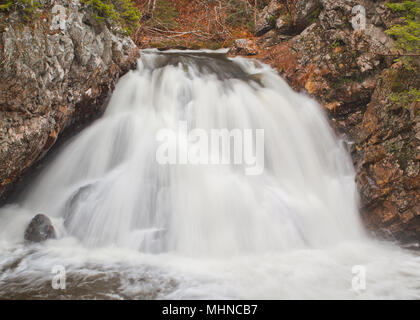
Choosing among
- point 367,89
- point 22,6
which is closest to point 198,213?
point 22,6

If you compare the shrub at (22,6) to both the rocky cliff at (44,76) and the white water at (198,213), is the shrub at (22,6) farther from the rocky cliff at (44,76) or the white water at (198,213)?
the white water at (198,213)

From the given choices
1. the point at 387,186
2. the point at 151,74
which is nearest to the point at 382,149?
the point at 387,186

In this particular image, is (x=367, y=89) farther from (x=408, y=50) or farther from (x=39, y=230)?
(x=39, y=230)

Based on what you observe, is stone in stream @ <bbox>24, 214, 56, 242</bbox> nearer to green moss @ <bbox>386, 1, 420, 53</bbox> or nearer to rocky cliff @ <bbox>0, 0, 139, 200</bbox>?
rocky cliff @ <bbox>0, 0, 139, 200</bbox>

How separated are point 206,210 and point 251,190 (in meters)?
0.94

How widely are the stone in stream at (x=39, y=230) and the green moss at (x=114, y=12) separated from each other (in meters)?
3.72

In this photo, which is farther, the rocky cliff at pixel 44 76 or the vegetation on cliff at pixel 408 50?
the vegetation on cliff at pixel 408 50

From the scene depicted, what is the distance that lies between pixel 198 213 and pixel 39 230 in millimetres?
2373

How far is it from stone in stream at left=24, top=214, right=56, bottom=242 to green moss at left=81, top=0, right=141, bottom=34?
372cm

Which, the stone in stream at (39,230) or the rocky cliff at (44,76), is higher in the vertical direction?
the rocky cliff at (44,76)

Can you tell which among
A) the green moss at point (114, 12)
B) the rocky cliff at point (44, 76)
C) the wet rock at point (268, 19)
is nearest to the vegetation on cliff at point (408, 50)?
the wet rock at point (268, 19)

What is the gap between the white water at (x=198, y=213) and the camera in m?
3.53

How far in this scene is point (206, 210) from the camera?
4.84 metres

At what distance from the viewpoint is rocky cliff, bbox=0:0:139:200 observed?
12.7 ft
